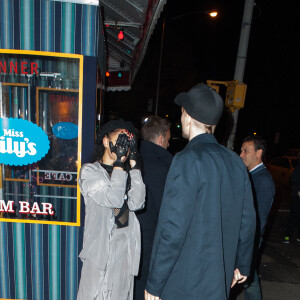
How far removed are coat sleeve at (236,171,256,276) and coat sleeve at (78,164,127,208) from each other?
3.08 feet

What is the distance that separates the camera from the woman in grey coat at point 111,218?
2.07m

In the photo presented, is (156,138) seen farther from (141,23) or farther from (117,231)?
(141,23)

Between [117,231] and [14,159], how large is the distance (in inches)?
55.6

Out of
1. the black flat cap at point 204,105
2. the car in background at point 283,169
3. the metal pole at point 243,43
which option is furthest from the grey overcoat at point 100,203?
the car in background at point 283,169

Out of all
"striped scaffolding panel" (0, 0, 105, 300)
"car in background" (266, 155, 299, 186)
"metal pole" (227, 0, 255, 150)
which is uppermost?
"metal pole" (227, 0, 255, 150)

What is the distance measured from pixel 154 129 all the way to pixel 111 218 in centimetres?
105

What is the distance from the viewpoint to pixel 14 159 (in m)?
2.74

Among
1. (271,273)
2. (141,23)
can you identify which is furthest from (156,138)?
(271,273)

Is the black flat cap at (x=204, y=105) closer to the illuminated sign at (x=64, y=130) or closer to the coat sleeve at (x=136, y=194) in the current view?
the coat sleeve at (x=136, y=194)

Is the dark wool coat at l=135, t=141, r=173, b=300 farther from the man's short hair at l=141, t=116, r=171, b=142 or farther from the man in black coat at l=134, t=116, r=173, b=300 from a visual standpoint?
the man's short hair at l=141, t=116, r=171, b=142

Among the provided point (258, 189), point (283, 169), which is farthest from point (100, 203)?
point (283, 169)

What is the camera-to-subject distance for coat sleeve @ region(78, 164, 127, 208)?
2031mm

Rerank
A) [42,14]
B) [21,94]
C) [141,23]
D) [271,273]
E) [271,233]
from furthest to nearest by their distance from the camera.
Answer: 1. [271,233]
2. [141,23]
3. [271,273]
4. [21,94]
5. [42,14]

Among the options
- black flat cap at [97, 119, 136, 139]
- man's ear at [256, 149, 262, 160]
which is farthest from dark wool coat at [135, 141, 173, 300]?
man's ear at [256, 149, 262, 160]
